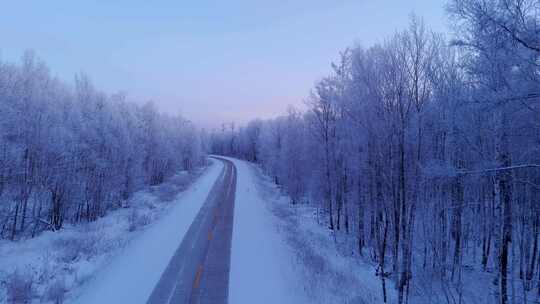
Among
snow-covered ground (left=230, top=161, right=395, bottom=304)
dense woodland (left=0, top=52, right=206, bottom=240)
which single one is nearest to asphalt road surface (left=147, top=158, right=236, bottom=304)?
snow-covered ground (left=230, top=161, right=395, bottom=304)

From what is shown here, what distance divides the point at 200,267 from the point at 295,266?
171 inches

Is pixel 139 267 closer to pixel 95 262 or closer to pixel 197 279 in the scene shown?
pixel 95 262

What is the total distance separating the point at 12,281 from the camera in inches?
414

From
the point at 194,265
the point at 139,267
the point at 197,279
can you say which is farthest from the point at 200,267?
the point at 139,267

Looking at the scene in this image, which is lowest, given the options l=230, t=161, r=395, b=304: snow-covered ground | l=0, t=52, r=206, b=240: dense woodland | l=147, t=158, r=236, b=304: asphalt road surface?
l=230, t=161, r=395, b=304: snow-covered ground

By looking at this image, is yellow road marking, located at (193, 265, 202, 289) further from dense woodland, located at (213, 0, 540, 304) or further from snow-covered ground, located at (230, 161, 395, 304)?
dense woodland, located at (213, 0, 540, 304)

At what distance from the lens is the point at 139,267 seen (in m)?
13.1

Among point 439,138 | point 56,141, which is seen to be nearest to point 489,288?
point 439,138

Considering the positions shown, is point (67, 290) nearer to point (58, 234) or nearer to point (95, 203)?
point (58, 234)

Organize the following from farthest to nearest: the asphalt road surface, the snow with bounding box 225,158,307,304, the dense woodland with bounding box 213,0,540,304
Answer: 1. the snow with bounding box 225,158,307,304
2. the asphalt road surface
3. the dense woodland with bounding box 213,0,540,304

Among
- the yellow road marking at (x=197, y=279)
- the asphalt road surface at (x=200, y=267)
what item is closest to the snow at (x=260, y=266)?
the asphalt road surface at (x=200, y=267)

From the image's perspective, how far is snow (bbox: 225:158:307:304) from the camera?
10969mm

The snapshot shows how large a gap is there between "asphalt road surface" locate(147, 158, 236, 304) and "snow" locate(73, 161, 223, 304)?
0.39 meters

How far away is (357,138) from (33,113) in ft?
72.3
